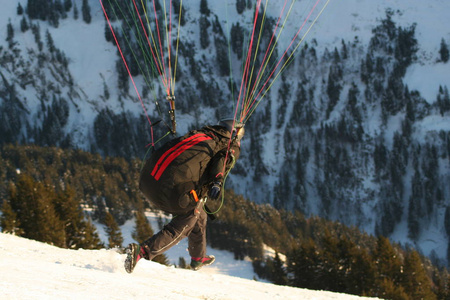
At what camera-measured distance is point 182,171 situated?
295 inches

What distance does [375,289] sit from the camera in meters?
45.6

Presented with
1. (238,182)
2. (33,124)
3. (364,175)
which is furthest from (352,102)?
(33,124)

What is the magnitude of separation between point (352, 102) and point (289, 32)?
147 ft

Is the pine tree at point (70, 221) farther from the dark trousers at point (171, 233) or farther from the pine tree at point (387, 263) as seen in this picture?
the dark trousers at point (171, 233)

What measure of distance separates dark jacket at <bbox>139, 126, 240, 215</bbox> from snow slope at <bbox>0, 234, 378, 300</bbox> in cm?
163

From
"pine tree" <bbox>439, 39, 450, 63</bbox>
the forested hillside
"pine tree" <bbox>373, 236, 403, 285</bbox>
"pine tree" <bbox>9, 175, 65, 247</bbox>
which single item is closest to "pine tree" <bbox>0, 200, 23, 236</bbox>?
the forested hillside

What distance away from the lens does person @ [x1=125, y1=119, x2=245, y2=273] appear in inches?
296

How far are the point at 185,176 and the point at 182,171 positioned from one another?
10cm

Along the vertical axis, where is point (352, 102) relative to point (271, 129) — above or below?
above

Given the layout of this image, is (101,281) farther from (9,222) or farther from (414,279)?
(414,279)

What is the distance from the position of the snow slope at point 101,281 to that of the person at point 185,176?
96cm

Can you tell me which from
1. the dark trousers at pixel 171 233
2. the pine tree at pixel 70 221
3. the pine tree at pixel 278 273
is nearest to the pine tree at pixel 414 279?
the pine tree at pixel 278 273

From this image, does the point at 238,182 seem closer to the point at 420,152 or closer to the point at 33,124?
the point at 420,152

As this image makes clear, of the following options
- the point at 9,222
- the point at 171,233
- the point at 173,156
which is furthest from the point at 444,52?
the point at 173,156
